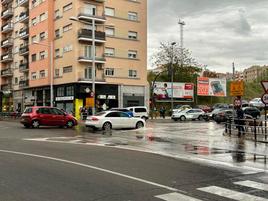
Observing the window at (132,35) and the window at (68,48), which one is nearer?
the window at (68,48)

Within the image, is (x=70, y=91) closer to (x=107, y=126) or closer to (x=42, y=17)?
(x=42, y=17)

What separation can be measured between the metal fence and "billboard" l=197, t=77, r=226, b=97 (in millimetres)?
48530

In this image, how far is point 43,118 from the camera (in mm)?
31781


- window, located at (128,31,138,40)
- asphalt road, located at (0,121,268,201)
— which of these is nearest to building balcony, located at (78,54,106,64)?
window, located at (128,31,138,40)

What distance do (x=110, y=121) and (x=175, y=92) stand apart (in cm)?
4219

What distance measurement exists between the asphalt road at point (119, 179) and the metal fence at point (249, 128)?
377 inches

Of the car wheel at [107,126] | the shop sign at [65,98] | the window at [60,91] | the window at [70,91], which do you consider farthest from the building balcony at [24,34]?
the car wheel at [107,126]

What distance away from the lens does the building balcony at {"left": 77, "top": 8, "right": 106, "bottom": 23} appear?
54969 millimetres

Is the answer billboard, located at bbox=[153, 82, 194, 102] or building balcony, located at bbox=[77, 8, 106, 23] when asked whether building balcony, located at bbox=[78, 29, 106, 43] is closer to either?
building balcony, located at bbox=[77, 8, 106, 23]

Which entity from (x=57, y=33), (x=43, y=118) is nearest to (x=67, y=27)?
(x=57, y=33)

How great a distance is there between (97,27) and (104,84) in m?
7.62

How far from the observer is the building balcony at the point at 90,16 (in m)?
55.0

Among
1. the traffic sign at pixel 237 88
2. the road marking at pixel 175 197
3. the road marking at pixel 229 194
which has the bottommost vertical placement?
the road marking at pixel 229 194

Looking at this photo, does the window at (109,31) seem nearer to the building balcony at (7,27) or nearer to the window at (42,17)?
the window at (42,17)
